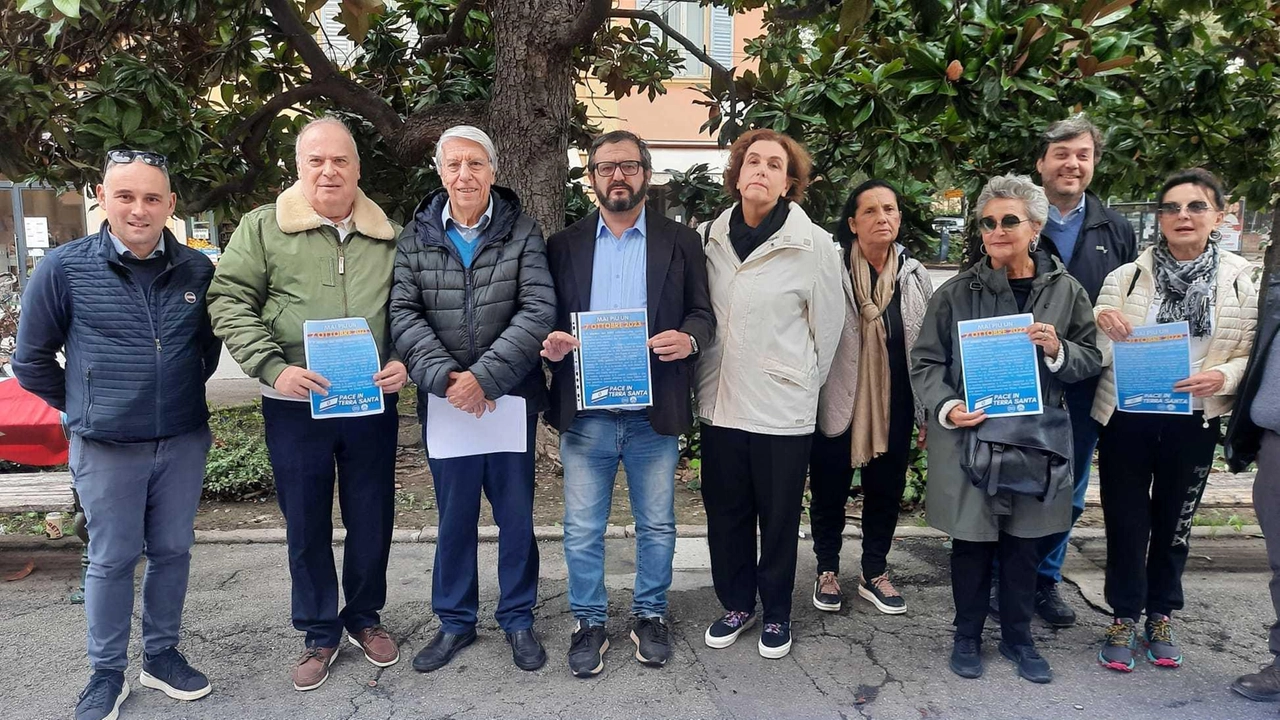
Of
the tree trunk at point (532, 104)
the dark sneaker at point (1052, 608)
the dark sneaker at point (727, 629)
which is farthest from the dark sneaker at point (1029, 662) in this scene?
the tree trunk at point (532, 104)

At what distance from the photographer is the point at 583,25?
5109mm

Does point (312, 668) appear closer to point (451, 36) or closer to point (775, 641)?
point (775, 641)

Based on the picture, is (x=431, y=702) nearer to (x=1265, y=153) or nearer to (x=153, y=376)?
(x=153, y=376)

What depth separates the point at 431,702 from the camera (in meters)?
3.16

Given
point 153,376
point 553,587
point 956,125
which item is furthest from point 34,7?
point 956,125

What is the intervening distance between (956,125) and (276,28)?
4742 mm

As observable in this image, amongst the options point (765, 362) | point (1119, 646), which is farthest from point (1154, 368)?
point (765, 362)

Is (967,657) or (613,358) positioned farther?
(967,657)

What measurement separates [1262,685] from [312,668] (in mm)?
3684

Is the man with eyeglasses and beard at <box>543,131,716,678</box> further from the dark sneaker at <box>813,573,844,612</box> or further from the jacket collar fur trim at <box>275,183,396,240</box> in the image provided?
the dark sneaker at <box>813,573,844,612</box>

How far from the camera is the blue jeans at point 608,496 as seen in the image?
3383mm

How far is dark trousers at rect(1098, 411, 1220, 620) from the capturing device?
10.7 ft

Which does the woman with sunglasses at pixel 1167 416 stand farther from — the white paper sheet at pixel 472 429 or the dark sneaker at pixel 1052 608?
the white paper sheet at pixel 472 429

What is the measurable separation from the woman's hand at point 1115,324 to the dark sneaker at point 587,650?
239 cm
